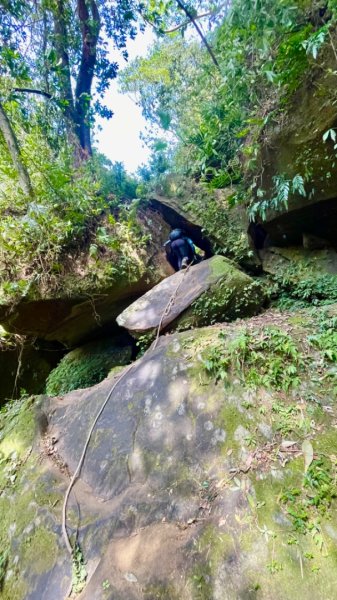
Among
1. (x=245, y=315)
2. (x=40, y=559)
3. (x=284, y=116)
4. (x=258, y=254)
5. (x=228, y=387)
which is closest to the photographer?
(x=40, y=559)

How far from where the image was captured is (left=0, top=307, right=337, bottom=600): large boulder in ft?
7.50

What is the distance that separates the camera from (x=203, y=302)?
210 inches

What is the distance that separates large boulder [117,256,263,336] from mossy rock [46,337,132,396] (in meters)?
1.92

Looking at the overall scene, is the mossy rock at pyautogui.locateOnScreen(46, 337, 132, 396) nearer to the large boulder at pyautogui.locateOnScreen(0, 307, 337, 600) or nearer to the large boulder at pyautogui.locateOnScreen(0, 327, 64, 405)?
the large boulder at pyautogui.locateOnScreen(0, 327, 64, 405)

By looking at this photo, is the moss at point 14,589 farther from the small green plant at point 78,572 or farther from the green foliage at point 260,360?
the green foliage at point 260,360

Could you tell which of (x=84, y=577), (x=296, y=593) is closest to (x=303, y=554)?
(x=296, y=593)

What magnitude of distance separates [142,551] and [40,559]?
1.15 meters

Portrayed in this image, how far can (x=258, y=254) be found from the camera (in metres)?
7.19

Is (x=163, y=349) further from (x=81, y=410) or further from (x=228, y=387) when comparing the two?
(x=81, y=410)

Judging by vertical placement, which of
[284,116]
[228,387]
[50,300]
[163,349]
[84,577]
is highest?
[284,116]

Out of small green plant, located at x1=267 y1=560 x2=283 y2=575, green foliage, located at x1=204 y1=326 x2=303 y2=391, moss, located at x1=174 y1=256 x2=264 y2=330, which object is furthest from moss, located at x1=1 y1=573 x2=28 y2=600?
moss, located at x1=174 y1=256 x2=264 y2=330

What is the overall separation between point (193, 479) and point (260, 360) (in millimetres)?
1456

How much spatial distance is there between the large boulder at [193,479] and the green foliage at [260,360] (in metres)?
0.01

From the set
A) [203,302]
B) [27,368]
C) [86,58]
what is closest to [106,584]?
[203,302]
